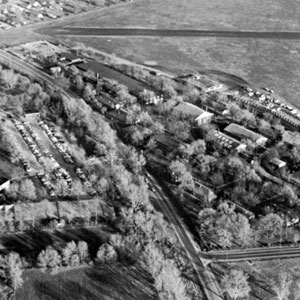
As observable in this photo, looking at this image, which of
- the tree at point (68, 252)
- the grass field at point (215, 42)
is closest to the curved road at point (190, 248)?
the tree at point (68, 252)

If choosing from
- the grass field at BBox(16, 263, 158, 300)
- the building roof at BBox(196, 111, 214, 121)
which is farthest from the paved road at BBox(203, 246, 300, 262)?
the building roof at BBox(196, 111, 214, 121)

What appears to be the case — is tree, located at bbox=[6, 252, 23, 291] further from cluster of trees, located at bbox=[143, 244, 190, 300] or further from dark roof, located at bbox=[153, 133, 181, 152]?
dark roof, located at bbox=[153, 133, 181, 152]

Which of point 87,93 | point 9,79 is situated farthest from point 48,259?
point 9,79

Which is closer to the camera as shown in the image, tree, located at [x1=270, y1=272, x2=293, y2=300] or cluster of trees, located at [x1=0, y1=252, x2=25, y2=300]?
cluster of trees, located at [x1=0, y1=252, x2=25, y2=300]

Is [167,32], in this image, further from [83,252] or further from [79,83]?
[83,252]

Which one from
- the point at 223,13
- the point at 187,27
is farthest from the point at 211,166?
the point at 223,13

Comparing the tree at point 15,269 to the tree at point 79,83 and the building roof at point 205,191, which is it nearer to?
the building roof at point 205,191
